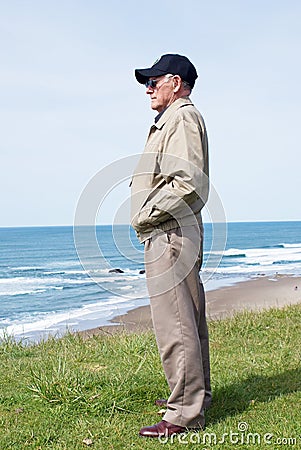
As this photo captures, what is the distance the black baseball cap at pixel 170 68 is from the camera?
3744 mm

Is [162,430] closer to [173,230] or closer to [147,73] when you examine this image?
[173,230]

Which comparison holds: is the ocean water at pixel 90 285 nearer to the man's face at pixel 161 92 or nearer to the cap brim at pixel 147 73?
the man's face at pixel 161 92

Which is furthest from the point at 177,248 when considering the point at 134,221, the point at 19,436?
the point at 19,436

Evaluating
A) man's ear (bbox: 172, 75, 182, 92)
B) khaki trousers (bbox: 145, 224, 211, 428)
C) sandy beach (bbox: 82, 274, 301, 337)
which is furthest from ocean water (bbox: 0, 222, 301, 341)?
man's ear (bbox: 172, 75, 182, 92)

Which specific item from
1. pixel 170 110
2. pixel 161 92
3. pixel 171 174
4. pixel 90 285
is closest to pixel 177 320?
pixel 171 174

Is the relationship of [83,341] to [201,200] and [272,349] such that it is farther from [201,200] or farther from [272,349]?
[201,200]

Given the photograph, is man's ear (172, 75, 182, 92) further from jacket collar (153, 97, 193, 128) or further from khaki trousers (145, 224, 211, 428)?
khaki trousers (145, 224, 211, 428)

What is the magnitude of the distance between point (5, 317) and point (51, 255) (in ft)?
136

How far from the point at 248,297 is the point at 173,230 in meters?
19.2

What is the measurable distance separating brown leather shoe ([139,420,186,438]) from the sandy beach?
39.7ft

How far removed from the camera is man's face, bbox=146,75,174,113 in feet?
12.4

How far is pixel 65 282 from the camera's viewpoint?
34812 millimetres

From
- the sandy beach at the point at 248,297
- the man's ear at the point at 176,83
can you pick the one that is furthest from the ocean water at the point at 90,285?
the man's ear at the point at 176,83

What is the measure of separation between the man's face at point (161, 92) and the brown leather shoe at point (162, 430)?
1980 mm
